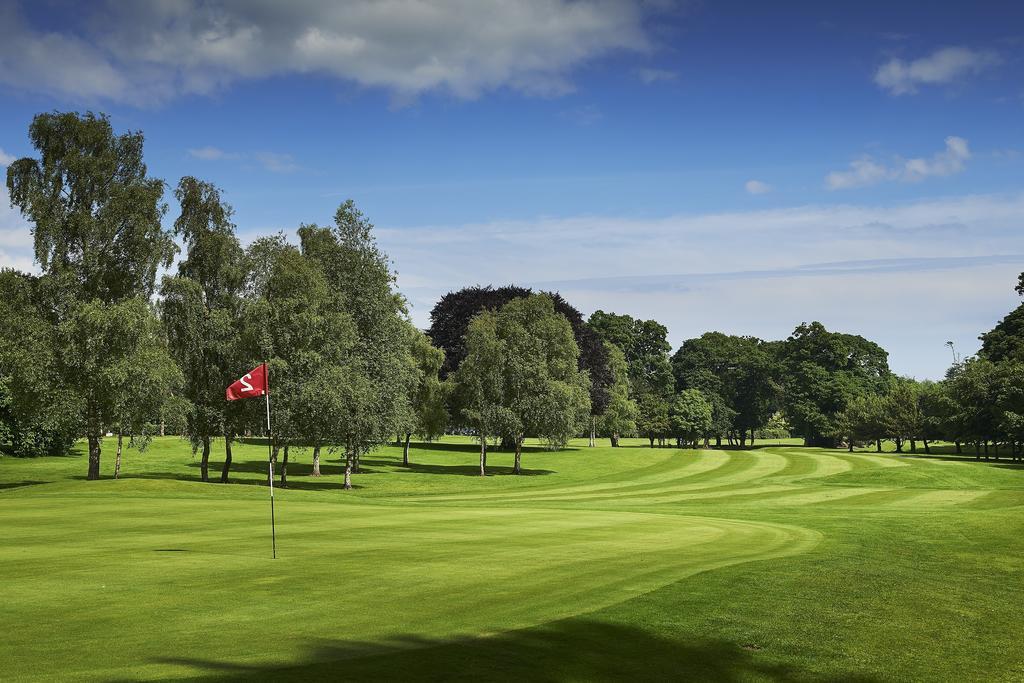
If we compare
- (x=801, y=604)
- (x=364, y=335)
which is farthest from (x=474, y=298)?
(x=801, y=604)

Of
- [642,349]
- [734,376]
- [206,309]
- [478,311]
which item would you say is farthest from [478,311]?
[734,376]

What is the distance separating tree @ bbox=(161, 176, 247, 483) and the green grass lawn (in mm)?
22477

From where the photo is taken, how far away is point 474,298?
4227 inches

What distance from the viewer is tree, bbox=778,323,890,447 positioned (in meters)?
149

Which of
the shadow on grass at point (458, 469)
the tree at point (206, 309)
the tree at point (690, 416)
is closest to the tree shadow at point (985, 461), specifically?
the shadow on grass at point (458, 469)

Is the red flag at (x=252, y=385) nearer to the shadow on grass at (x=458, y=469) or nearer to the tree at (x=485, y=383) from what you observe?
the tree at (x=485, y=383)

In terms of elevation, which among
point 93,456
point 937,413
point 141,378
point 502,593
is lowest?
point 502,593

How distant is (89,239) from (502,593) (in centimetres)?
4990

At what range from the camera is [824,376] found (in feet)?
506

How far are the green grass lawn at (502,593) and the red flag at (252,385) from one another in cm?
438

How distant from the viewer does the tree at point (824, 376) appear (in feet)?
488

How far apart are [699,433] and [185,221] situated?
9752cm

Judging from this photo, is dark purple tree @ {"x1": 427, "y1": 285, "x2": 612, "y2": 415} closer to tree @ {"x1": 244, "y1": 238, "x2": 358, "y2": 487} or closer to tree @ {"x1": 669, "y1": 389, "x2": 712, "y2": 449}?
tree @ {"x1": 669, "y1": 389, "x2": 712, "y2": 449}

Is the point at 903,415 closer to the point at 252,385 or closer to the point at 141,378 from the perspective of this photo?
the point at 141,378
